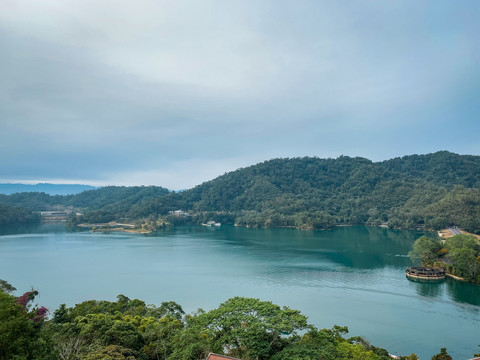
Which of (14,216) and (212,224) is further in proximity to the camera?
(212,224)

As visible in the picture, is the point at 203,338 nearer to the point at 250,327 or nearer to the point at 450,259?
the point at 250,327

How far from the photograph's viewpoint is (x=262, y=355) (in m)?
9.55

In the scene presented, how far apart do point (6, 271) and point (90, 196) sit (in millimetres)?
112621

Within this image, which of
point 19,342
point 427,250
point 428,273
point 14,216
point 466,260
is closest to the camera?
point 19,342

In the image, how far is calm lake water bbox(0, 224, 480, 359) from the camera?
18.1m

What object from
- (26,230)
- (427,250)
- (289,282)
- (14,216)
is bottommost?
(26,230)

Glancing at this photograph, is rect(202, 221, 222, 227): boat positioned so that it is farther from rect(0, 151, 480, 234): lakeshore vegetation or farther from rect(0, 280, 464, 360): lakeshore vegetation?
rect(0, 280, 464, 360): lakeshore vegetation

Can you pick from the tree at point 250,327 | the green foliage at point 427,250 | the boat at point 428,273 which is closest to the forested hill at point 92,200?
the green foliage at point 427,250

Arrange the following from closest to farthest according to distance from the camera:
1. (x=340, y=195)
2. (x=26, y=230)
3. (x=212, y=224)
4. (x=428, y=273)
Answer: (x=428, y=273), (x=26, y=230), (x=212, y=224), (x=340, y=195)

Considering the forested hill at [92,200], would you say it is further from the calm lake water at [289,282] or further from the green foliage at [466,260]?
the green foliage at [466,260]

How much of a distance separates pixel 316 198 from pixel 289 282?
6768 centimetres

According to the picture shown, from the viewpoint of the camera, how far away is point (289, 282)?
2662 centimetres

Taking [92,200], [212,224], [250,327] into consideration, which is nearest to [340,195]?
[212,224]

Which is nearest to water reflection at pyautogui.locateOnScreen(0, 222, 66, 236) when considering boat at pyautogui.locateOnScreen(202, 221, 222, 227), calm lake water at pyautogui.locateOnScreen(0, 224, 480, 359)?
calm lake water at pyautogui.locateOnScreen(0, 224, 480, 359)
